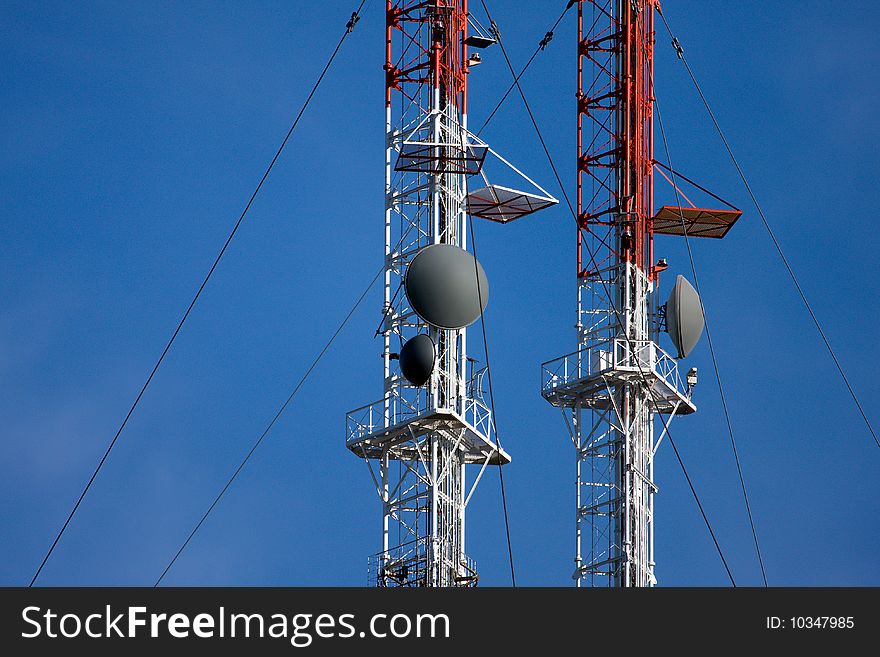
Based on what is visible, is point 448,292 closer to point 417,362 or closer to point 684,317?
point 417,362

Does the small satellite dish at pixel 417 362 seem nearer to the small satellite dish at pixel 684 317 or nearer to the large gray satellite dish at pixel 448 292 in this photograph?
the small satellite dish at pixel 684 317

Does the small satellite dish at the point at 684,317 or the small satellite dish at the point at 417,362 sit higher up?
the small satellite dish at the point at 684,317

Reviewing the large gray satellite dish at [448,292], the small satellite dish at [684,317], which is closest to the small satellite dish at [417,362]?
the small satellite dish at [684,317]

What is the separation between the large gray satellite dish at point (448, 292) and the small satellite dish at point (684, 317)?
16.1m

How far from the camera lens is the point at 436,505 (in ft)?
270

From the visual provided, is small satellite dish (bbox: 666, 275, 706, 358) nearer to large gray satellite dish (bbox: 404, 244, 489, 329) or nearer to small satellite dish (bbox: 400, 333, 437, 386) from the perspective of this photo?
small satellite dish (bbox: 400, 333, 437, 386)

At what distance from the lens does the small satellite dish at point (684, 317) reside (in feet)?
271

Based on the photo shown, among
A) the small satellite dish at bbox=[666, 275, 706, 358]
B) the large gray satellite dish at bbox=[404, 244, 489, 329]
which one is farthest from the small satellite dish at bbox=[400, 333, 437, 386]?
the large gray satellite dish at bbox=[404, 244, 489, 329]

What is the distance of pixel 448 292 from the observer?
2650 inches

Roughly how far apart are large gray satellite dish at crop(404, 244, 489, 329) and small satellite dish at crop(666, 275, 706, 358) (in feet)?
52.7

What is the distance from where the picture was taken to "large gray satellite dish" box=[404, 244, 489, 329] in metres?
67.3

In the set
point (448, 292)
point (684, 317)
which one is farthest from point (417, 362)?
point (448, 292)

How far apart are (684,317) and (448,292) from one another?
1720cm
